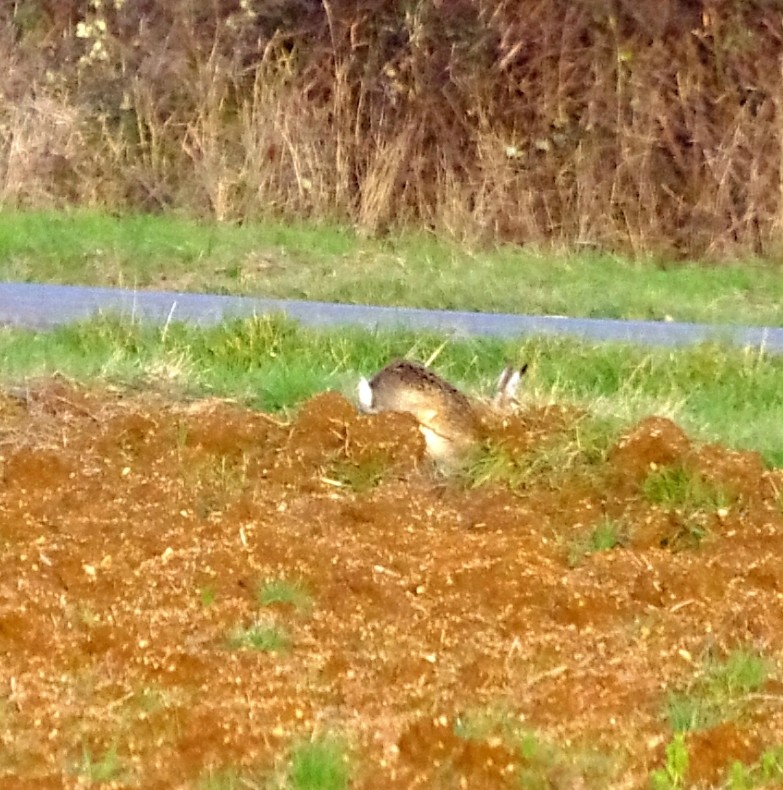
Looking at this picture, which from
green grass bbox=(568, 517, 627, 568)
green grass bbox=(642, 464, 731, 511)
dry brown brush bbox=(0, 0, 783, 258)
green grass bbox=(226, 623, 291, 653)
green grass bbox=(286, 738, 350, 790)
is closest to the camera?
green grass bbox=(286, 738, 350, 790)

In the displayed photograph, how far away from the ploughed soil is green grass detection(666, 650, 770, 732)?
0.03 metres

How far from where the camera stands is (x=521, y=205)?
1510 cm

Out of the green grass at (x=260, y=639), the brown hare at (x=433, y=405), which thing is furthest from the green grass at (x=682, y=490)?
the green grass at (x=260, y=639)

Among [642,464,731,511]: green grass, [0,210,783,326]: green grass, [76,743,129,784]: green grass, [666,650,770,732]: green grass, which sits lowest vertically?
[0,210,783,326]: green grass

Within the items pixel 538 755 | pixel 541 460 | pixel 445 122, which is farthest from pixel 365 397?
pixel 445 122

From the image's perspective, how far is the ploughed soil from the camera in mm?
4016

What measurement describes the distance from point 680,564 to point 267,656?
1.56 meters

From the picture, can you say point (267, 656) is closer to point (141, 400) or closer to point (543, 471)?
point (543, 471)

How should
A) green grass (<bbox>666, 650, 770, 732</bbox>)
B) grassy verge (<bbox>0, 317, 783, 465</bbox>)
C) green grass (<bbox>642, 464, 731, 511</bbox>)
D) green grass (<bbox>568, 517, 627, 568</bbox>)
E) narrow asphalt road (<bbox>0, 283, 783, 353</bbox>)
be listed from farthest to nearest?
narrow asphalt road (<bbox>0, 283, 783, 353</bbox>)
grassy verge (<bbox>0, 317, 783, 465</bbox>)
green grass (<bbox>642, 464, 731, 511</bbox>)
green grass (<bbox>568, 517, 627, 568</bbox>)
green grass (<bbox>666, 650, 770, 732</bbox>)

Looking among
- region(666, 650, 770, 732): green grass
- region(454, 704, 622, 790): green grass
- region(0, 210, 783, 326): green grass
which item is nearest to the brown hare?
region(666, 650, 770, 732): green grass

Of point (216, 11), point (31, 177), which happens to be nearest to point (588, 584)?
point (31, 177)

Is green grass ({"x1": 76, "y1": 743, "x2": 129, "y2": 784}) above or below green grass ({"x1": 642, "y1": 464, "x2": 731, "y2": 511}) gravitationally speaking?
above

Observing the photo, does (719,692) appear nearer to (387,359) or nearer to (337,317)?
(387,359)

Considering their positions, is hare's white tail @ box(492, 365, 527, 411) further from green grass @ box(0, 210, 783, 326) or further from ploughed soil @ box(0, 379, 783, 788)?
green grass @ box(0, 210, 783, 326)
